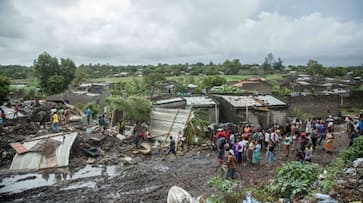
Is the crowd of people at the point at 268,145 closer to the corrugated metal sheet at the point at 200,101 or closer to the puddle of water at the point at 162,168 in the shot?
the puddle of water at the point at 162,168

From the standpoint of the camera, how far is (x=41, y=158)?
1327 cm

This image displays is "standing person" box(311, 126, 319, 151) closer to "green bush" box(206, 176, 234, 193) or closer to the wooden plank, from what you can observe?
"green bush" box(206, 176, 234, 193)

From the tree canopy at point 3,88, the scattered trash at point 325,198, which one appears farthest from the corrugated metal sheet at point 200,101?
the tree canopy at point 3,88

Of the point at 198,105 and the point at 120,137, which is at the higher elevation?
the point at 198,105

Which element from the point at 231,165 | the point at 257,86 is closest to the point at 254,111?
the point at 231,165

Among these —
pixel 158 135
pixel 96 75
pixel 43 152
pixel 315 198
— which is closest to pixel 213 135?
pixel 158 135

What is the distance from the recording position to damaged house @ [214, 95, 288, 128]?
1956 cm

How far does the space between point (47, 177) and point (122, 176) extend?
10.3ft

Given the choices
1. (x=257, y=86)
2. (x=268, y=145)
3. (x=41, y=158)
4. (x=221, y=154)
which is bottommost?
(x=41, y=158)

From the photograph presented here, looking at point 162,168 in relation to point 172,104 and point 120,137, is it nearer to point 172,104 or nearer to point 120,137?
point 120,137

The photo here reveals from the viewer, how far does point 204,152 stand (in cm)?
1584

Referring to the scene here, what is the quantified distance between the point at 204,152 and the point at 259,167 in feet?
12.8

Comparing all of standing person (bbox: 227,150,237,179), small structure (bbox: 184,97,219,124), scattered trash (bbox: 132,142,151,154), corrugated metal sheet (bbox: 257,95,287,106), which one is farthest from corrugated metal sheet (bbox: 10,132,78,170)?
corrugated metal sheet (bbox: 257,95,287,106)

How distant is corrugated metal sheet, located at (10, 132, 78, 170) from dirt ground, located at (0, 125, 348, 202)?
0.42 m
